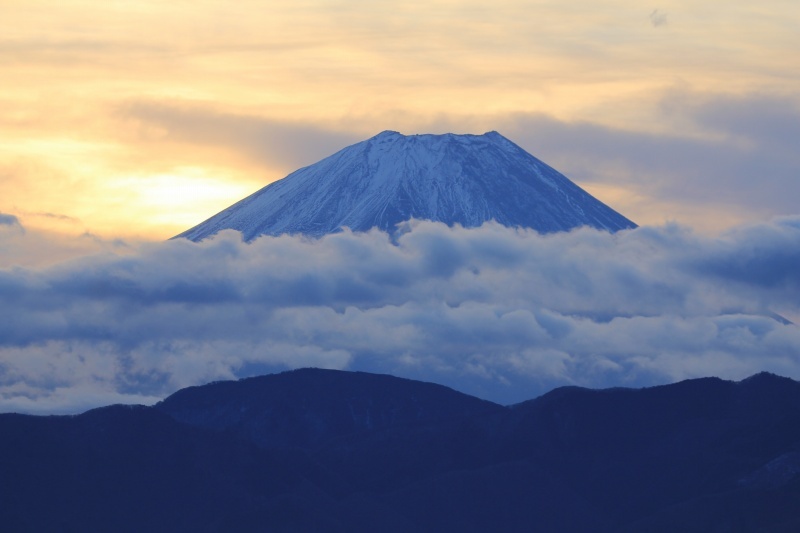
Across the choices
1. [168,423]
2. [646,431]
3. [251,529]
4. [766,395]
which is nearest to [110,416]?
[168,423]

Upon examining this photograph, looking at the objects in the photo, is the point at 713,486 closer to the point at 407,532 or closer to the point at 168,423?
the point at 407,532

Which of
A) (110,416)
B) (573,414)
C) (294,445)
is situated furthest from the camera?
(294,445)

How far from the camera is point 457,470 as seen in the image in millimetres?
169625

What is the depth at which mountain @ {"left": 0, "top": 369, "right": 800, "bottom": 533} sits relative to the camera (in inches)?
5989

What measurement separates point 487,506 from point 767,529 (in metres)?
28.7

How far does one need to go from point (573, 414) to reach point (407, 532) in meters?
31.1

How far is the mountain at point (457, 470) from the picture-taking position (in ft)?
499

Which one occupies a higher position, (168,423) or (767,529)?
(168,423)

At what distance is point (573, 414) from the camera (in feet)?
589

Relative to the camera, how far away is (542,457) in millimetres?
172500

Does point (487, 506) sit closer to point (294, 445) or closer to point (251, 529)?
point (251, 529)

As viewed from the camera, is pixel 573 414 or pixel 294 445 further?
pixel 294 445

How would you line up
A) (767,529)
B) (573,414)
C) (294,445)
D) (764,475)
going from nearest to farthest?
(767,529)
(764,475)
(573,414)
(294,445)

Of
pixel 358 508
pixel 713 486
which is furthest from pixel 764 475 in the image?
pixel 358 508
